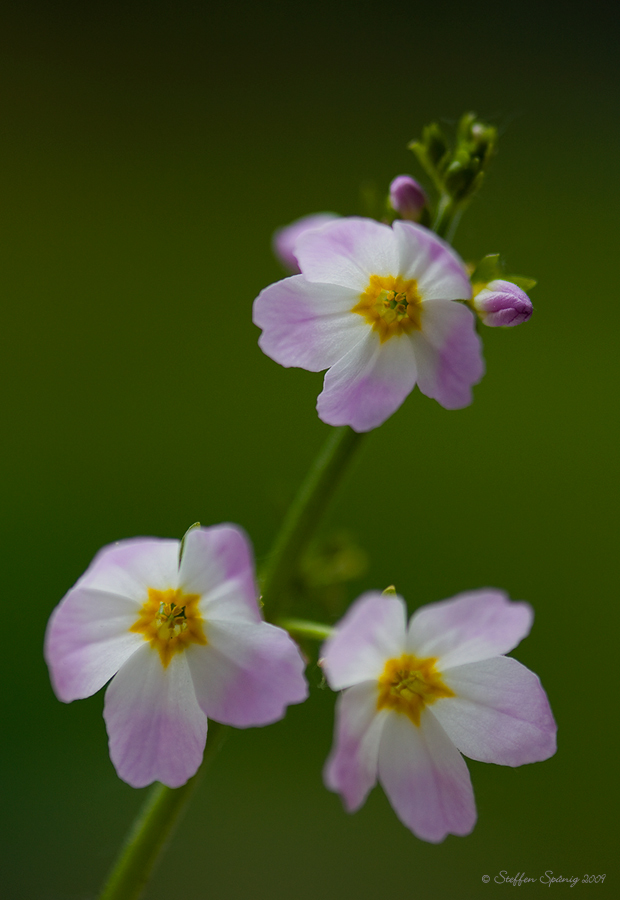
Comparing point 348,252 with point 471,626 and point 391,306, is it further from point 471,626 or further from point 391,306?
point 471,626

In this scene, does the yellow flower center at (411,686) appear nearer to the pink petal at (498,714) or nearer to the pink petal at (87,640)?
the pink petal at (498,714)

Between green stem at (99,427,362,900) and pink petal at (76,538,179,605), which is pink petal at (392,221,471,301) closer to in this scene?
green stem at (99,427,362,900)

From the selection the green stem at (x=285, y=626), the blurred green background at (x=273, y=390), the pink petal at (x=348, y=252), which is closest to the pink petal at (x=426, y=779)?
the green stem at (x=285, y=626)

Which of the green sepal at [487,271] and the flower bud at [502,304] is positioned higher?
the green sepal at [487,271]

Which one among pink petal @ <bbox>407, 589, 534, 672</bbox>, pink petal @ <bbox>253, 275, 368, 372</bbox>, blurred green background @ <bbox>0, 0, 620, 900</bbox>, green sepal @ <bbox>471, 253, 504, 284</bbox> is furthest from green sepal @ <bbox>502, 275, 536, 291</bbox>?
blurred green background @ <bbox>0, 0, 620, 900</bbox>

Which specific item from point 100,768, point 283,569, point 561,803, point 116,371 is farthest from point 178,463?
point 283,569

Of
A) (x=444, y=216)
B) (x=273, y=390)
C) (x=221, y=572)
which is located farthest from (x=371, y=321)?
(x=273, y=390)

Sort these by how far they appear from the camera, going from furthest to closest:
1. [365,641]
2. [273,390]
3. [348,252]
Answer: [273,390] < [348,252] < [365,641]
